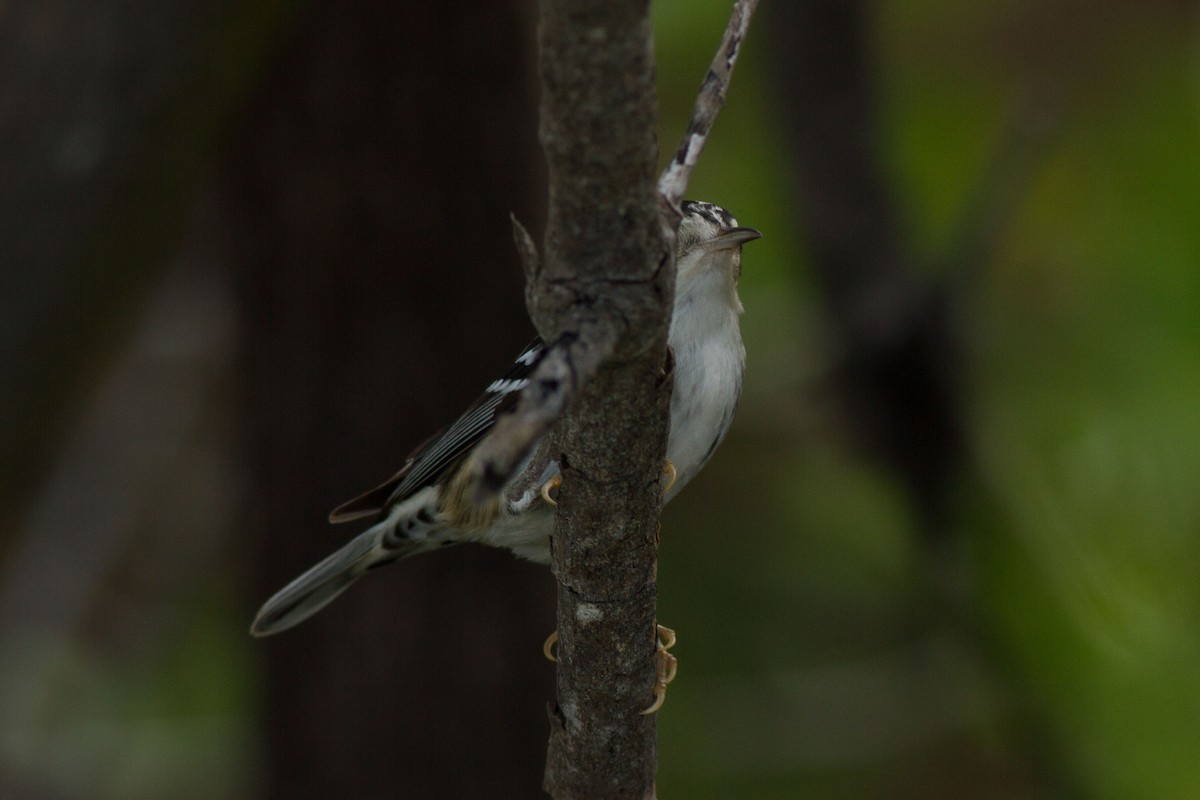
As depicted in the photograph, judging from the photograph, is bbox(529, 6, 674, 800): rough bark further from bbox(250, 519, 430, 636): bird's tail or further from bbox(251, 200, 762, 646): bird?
bbox(250, 519, 430, 636): bird's tail

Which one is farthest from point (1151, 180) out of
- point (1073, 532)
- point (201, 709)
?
point (201, 709)

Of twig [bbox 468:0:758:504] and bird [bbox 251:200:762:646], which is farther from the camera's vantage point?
bird [bbox 251:200:762:646]

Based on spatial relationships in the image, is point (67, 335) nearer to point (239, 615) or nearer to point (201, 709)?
point (239, 615)

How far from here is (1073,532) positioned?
5.10 m

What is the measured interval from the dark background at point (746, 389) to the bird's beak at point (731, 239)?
1.43 meters

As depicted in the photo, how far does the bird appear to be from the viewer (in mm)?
3316

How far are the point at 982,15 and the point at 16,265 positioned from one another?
→ 5.00 meters

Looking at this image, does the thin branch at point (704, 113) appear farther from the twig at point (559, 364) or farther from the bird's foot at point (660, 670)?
the bird's foot at point (660, 670)

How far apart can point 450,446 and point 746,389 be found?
2.50 meters

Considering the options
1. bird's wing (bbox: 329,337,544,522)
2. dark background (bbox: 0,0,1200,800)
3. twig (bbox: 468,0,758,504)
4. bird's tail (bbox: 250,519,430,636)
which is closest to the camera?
twig (bbox: 468,0,758,504)

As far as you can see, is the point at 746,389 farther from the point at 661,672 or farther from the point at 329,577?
the point at 661,672

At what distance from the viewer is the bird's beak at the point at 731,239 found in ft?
11.0

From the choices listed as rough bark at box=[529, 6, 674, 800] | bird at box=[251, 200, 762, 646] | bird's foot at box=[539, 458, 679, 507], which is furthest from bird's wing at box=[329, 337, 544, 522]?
rough bark at box=[529, 6, 674, 800]

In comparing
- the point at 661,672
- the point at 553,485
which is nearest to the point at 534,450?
the point at 553,485
